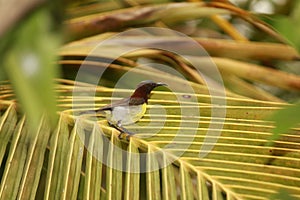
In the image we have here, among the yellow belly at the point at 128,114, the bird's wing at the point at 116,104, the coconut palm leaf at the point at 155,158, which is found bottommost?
the coconut palm leaf at the point at 155,158

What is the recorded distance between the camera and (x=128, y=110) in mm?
1093

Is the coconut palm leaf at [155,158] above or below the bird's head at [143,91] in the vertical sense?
below

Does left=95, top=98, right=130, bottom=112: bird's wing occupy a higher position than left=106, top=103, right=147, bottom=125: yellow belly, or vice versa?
left=95, top=98, right=130, bottom=112: bird's wing

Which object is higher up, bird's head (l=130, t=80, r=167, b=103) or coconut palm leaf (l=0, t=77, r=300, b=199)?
bird's head (l=130, t=80, r=167, b=103)

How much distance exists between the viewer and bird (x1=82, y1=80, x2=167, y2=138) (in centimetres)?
109

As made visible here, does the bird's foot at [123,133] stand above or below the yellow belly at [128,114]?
below

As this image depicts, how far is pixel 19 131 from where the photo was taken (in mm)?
1107

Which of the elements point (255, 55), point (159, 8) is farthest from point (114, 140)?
point (255, 55)

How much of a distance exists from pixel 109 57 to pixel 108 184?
0.40 meters

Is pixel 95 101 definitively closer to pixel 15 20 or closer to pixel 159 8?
pixel 159 8

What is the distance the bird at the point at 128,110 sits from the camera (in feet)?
3.57

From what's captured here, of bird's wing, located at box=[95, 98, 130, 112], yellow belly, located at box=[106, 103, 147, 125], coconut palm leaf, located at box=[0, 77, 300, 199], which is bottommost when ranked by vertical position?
coconut palm leaf, located at box=[0, 77, 300, 199]

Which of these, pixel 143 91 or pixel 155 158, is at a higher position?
pixel 143 91

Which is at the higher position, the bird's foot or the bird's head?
the bird's head
